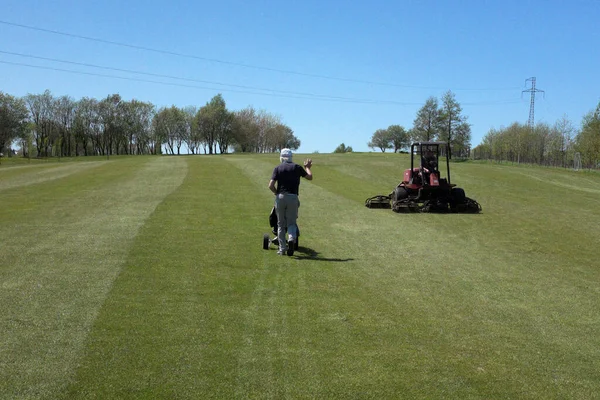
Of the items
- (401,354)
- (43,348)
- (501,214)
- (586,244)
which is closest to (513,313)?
(401,354)

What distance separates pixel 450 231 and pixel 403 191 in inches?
180

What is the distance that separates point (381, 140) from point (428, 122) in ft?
274

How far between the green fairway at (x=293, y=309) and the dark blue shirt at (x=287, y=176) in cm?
132

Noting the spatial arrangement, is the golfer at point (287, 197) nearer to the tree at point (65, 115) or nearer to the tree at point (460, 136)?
the tree at point (460, 136)

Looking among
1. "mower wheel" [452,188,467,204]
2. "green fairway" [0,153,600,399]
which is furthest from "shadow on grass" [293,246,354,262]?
"mower wheel" [452,188,467,204]

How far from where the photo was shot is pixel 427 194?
1825 centimetres

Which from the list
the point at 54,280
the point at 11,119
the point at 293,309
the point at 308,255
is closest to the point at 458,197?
the point at 308,255

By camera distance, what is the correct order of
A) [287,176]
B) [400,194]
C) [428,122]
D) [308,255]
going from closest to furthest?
[287,176] < [308,255] < [400,194] < [428,122]

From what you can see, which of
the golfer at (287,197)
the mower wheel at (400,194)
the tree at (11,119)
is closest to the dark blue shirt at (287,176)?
the golfer at (287,197)

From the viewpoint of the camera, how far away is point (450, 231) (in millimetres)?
13883

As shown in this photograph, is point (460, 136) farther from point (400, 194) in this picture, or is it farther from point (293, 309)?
point (293, 309)

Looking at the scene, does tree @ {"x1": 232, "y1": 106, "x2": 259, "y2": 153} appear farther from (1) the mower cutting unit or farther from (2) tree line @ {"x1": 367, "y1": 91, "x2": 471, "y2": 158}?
(1) the mower cutting unit

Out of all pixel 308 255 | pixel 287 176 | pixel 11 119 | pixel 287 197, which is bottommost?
pixel 308 255

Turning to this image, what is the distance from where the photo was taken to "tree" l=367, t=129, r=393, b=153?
163500mm
